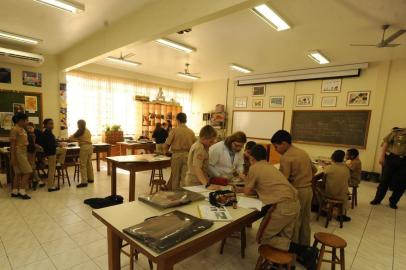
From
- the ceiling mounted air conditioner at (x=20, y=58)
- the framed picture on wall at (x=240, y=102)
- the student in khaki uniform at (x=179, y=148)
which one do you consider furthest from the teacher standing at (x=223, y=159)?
the framed picture on wall at (x=240, y=102)

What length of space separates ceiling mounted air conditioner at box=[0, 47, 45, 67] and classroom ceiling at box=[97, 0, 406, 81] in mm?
1952

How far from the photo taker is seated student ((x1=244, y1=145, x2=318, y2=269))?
1.80 meters

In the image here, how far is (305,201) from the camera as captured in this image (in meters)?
2.21

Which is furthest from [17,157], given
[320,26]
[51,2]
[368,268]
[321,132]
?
[321,132]

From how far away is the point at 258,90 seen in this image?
8.12m

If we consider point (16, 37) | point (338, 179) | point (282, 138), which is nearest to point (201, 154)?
point (282, 138)

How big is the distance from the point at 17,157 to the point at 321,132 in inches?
303

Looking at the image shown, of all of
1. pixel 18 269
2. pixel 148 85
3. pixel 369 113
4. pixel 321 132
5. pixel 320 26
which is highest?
pixel 320 26

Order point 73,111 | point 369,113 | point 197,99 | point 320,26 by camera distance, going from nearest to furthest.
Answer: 1. point 320,26
2. point 369,113
3. point 73,111
4. point 197,99

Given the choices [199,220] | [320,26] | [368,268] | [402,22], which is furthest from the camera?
[320,26]

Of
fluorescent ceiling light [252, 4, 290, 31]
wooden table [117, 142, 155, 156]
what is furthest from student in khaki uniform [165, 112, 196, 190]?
wooden table [117, 142, 155, 156]

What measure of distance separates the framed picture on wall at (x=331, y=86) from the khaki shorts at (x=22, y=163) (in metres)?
7.74

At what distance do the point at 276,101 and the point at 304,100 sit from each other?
941 mm

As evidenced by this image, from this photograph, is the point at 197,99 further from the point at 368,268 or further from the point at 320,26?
the point at 368,268
